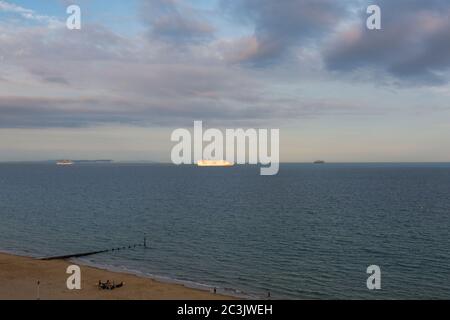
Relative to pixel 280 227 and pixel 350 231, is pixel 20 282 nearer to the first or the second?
pixel 280 227

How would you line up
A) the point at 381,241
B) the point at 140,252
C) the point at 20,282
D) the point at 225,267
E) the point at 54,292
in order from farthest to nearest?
the point at 381,241 → the point at 140,252 → the point at 225,267 → the point at 20,282 → the point at 54,292

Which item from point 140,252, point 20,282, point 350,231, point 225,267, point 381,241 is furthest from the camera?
point 350,231

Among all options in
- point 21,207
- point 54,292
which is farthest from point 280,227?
point 21,207

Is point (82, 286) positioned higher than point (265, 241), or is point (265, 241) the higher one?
point (265, 241)

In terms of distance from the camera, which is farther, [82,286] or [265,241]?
[265,241]

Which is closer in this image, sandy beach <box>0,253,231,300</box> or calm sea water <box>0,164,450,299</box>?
sandy beach <box>0,253,231,300</box>

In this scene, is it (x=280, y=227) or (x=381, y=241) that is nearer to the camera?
(x=381, y=241)

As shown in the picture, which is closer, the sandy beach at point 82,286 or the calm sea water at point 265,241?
the sandy beach at point 82,286

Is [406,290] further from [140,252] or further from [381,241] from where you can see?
[140,252]
